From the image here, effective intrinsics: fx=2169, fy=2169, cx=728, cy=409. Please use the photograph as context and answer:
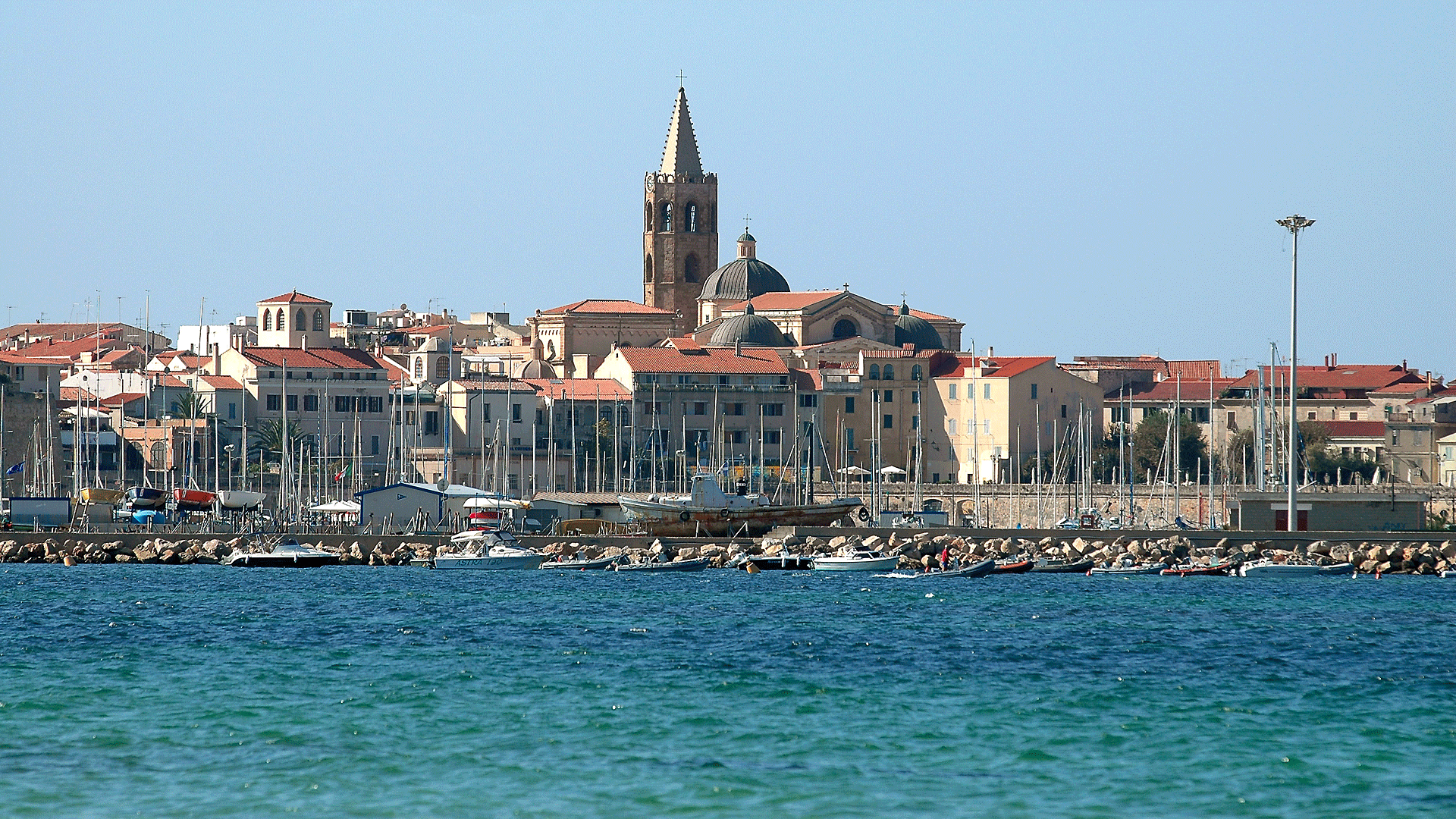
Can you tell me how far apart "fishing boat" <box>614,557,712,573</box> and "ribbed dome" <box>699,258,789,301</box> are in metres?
70.2

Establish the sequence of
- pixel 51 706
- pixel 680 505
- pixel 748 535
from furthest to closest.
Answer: pixel 680 505 < pixel 748 535 < pixel 51 706

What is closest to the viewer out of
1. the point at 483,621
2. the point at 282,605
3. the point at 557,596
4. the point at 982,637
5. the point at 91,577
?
the point at 982,637

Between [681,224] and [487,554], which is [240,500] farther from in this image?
[681,224]

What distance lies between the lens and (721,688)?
29.0m

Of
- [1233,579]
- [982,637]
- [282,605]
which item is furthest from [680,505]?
[982,637]

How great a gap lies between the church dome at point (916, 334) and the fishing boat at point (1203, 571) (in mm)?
68336

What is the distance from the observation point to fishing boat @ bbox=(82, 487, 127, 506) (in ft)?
239

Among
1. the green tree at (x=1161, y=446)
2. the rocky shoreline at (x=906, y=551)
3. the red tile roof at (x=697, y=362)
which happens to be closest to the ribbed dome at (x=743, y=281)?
the red tile roof at (x=697, y=362)

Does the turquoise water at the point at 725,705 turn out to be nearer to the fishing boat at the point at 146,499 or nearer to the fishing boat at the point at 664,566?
the fishing boat at the point at 664,566

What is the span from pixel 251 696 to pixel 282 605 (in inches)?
586

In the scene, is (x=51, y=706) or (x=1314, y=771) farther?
(x=51, y=706)

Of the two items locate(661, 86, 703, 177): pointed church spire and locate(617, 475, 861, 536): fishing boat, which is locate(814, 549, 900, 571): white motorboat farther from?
locate(661, 86, 703, 177): pointed church spire

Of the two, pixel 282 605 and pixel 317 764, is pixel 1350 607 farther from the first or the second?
pixel 317 764

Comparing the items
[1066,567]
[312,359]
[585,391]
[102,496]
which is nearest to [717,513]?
[1066,567]
